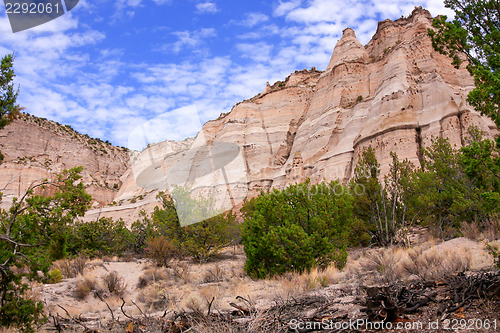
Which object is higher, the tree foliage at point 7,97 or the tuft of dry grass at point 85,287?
the tree foliage at point 7,97

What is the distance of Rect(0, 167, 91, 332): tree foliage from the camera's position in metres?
6.19

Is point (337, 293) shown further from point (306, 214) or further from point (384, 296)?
point (306, 214)

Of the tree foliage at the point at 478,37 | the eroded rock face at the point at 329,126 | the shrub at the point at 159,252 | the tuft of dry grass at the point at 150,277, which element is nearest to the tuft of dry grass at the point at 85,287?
the tuft of dry grass at the point at 150,277

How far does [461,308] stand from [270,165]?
47222 millimetres

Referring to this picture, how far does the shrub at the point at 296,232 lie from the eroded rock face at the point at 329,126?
1916cm

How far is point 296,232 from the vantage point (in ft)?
41.3

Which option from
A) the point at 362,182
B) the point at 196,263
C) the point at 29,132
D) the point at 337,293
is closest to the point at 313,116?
the point at 362,182

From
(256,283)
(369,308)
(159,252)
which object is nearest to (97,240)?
(159,252)

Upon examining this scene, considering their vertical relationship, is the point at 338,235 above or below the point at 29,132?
below

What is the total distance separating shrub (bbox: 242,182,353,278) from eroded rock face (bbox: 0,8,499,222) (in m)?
19.2

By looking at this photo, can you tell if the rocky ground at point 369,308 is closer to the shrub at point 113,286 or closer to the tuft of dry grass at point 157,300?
the tuft of dry grass at point 157,300

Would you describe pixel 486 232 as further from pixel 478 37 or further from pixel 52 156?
pixel 52 156

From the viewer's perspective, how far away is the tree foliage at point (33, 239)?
6.19 metres

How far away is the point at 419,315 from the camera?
4688 mm
